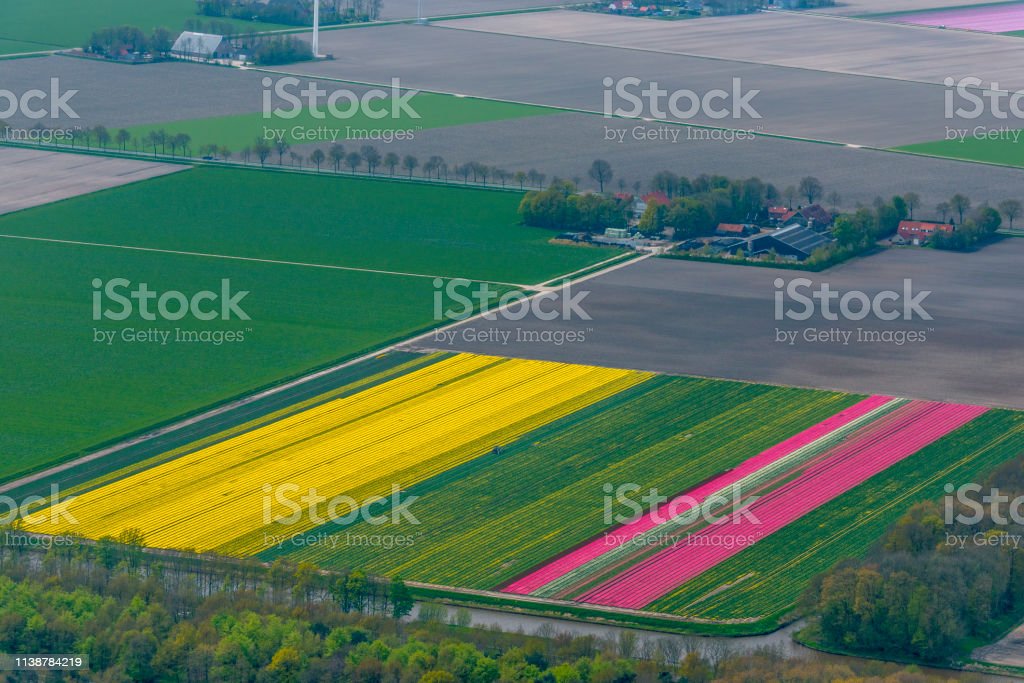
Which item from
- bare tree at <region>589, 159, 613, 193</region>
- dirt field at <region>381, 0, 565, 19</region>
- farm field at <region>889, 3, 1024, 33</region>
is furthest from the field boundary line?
farm field at <region>889, 3, 1024, 33</region>

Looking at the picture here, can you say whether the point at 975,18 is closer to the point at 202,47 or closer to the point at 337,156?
the point at 202,47

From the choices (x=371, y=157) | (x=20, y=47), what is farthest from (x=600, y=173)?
(x=20, y=47)

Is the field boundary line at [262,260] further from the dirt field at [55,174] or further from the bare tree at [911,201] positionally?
the bare tree at [911,201]

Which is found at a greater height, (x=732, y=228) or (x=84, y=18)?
(x=84, y=18)

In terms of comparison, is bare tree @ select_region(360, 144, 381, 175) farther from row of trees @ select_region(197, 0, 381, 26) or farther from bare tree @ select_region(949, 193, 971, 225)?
row of trees @ select_region(197, 0, 381, 26)

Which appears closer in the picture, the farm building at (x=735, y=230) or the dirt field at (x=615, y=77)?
the farm building at (x=735, y=230)

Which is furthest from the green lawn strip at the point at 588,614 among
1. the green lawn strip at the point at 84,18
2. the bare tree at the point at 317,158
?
the green lawn strip at the point at 84,18
